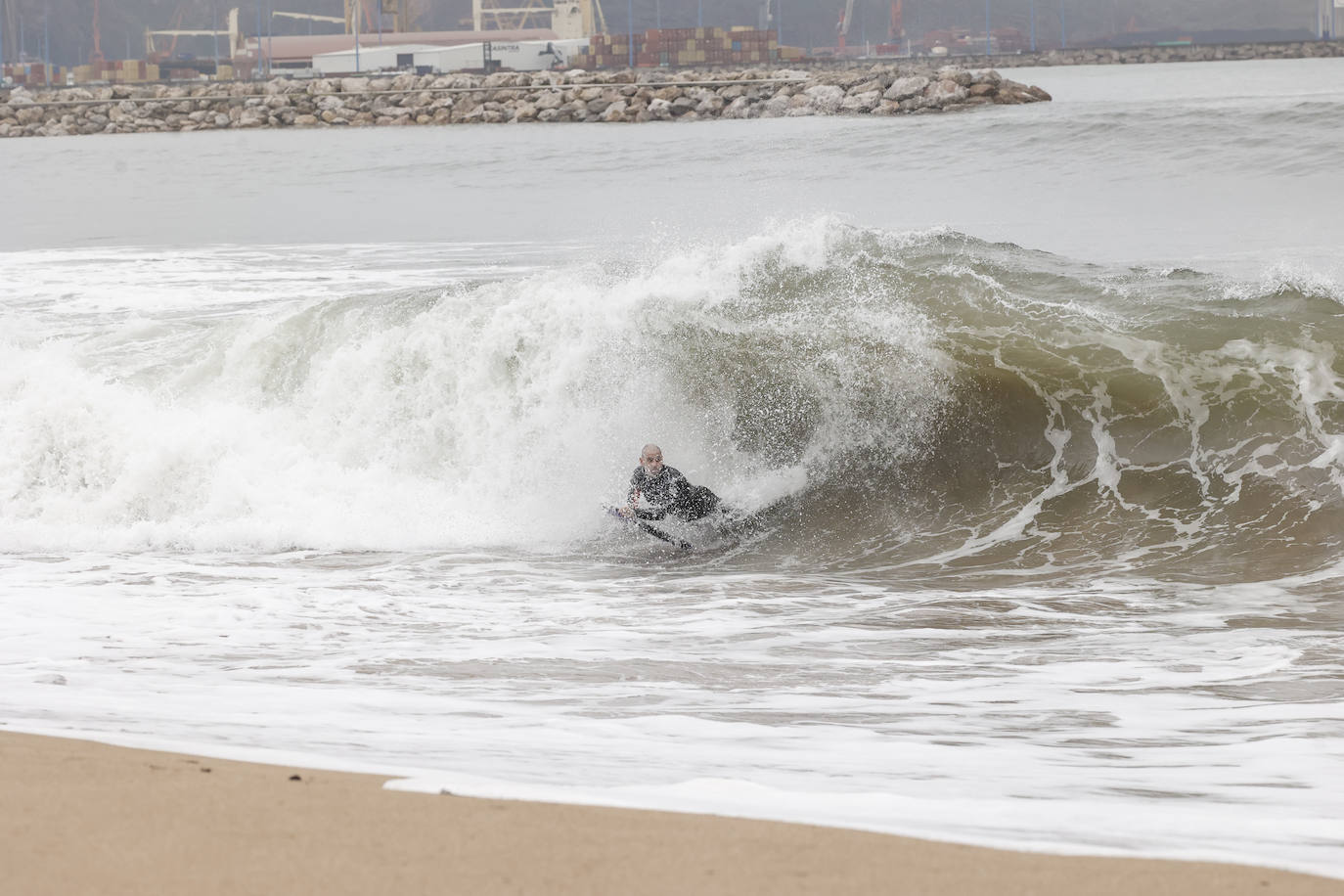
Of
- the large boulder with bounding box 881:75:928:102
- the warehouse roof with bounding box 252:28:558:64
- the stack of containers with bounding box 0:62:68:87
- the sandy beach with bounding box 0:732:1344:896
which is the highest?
the warehouse roof with bounding box 252:28:558:64

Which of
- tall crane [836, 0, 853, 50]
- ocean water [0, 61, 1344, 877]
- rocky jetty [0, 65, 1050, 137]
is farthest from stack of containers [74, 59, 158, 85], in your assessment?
ocean water [0, 61, 1344, 877]

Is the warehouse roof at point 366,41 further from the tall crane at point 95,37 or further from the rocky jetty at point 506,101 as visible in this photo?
the rocky jetty at point 506,101

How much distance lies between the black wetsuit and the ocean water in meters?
0.21

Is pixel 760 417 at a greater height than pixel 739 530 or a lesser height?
greater

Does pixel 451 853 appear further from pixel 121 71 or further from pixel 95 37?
pixel 95 37

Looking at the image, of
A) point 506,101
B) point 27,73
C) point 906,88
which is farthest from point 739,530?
point 27,73

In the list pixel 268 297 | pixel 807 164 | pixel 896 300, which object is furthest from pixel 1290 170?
pixel 268 297

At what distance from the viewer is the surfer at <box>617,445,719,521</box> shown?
A: 989 cm

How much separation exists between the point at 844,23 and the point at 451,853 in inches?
7366

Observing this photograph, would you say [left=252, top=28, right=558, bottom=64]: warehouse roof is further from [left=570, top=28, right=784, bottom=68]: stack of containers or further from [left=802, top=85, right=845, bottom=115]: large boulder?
[left=802, top=85, right=845, bottom=115]: large boulder

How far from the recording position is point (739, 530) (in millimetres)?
10195

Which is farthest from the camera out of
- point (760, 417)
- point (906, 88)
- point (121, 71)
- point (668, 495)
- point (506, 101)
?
point (121, 71)

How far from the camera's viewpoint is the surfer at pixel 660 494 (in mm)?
9891

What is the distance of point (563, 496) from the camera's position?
10.9 meters
